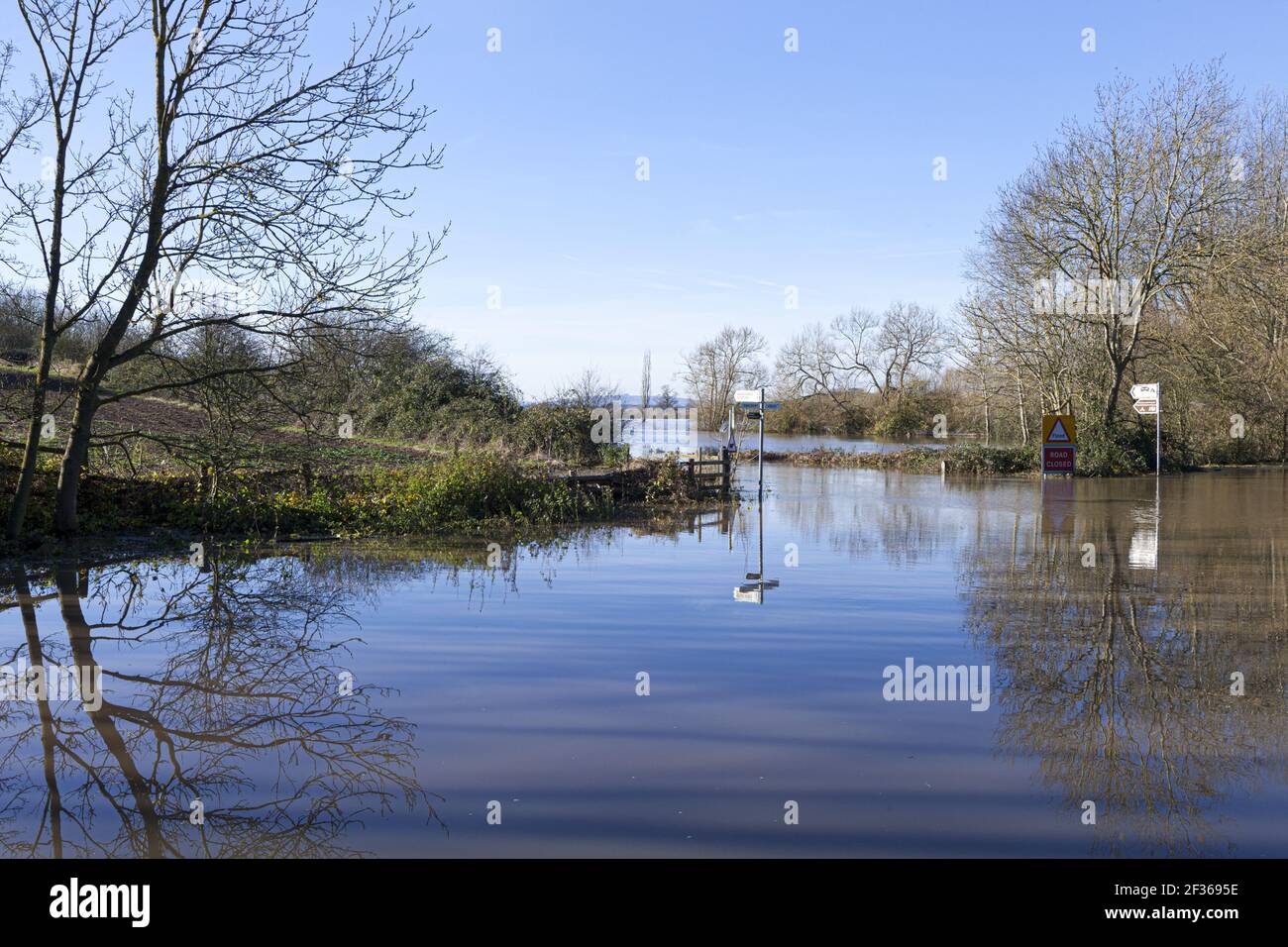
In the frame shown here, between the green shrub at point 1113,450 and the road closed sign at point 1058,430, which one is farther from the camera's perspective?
the green shrub at point 1113,450

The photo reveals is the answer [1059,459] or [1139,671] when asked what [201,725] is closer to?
[1139,671]

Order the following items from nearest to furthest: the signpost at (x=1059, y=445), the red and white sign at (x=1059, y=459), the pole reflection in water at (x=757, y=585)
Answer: the pole reflection in water at (x=757, y=585) → the signpost at (x=1059, y=445) → the red and white sign at (x=1059, y=459)

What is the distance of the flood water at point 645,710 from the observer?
5059 mm

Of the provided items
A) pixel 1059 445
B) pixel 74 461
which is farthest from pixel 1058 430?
pixel 74 461

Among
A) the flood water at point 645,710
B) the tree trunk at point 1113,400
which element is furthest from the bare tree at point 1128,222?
the flood water at point 645,710

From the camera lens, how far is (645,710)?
6.97 meters

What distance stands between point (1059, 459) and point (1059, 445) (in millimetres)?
439

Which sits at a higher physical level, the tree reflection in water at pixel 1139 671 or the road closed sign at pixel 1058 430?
the road closed sign at pixel 1058 430

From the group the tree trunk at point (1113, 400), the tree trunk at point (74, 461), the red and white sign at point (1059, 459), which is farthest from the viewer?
the tree trunk at point (1113, 400)

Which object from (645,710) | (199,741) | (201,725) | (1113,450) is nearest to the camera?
(199,741)

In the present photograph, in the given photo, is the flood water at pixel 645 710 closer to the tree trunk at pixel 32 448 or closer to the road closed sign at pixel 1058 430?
the tree trunk at pixel 32 448

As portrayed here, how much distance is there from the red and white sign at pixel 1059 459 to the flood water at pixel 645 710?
15.6 m

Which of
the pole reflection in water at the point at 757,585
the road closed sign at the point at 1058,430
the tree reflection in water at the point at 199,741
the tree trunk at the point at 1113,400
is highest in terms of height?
the tree trunk at the point at 1113,400

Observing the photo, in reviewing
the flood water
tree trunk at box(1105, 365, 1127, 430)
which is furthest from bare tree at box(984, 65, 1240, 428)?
the flood water
